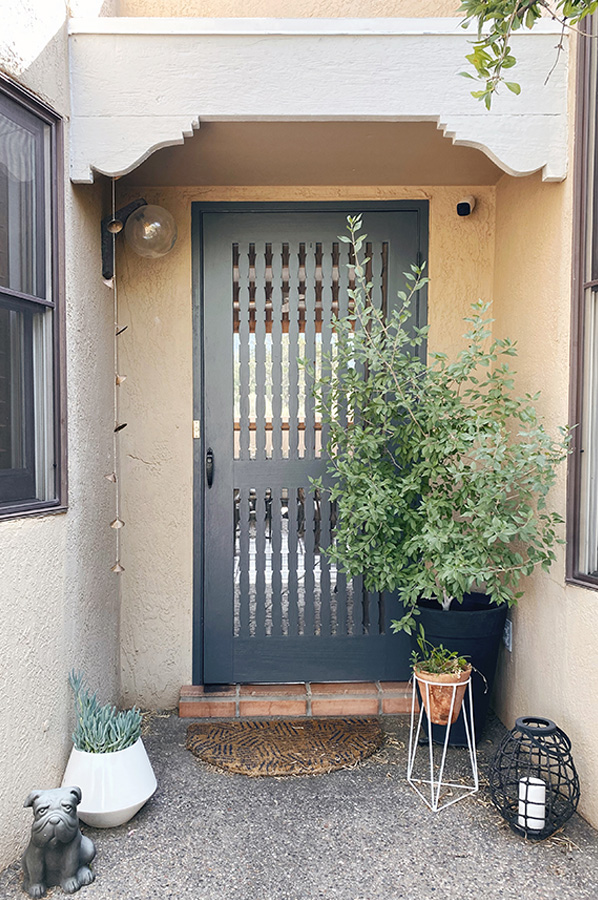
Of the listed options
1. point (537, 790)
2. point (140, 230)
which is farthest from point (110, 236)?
point (537, 790)

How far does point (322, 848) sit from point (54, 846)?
32.1 inches

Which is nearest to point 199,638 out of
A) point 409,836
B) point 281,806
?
point 281,806

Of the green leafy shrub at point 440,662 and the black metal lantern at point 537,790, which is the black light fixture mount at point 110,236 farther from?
the black metal lantern at point 537,790

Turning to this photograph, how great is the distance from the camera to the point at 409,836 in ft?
6.94

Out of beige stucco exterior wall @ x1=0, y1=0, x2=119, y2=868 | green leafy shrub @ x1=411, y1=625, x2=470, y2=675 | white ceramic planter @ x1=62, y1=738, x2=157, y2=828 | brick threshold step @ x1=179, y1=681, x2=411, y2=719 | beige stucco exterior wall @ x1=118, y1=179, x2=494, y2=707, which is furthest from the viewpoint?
beige stucco exterior wall @ x1=118, y1=179, x2=494, y2=707

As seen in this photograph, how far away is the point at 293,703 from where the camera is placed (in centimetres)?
299

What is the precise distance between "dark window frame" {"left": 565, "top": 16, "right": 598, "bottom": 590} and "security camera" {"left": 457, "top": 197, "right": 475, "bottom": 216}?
751 millimetres

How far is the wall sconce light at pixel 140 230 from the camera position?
2.75 metres

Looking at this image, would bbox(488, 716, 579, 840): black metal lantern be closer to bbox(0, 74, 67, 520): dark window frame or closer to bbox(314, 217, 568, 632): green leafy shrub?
bbox(314, 217, 568, 632): green leafy shrub

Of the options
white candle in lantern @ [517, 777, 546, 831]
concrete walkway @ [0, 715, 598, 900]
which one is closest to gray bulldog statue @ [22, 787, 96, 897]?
concrete walkway @ [0, 715, 598, 900]

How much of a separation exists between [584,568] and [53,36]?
103 inches

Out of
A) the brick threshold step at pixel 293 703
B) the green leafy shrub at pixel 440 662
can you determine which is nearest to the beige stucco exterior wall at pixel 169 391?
the brick threshold step at pixel 293 703

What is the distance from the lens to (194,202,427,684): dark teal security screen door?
3.12m

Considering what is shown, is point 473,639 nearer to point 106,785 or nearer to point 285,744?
point 285,744
